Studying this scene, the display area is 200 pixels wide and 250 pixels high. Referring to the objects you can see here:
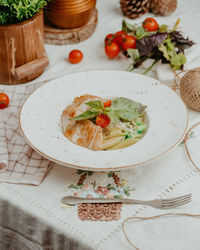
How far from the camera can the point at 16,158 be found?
146 cm

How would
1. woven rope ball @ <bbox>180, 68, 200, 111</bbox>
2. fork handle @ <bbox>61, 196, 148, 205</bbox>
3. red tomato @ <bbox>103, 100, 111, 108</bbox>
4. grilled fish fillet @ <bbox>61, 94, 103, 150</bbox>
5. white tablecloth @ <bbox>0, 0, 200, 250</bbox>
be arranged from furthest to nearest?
woven rope ball @ <bbox>180, 68, 200, 111</bbox> < red tomato @ <bbox>103, 100, 111, 108</bbox> < grilled fish fillet @ <bbox>61, 94, 103, 150</bbox> < fork handle @ <bbox>61, 196, 148, 205</bbox> < white tablecloth @ <bbox>0, 0, 200, 250</bbox>

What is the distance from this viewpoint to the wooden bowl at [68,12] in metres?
2.20

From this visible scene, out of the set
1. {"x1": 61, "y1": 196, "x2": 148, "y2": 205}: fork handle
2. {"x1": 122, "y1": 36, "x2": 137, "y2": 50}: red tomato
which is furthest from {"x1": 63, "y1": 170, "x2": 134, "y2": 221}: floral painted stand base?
{"x1": 122, "y1": 36, "x2": 137, "y2": 50}: red tomato

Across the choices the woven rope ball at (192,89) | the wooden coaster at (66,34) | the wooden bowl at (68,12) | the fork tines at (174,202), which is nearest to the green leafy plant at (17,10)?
the wooden bowl at (68,12)

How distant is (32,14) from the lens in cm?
191

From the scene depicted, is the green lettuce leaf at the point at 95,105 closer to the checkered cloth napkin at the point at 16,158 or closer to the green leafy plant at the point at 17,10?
the checkered cloth napkin at the point at 16,158

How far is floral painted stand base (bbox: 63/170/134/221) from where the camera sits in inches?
48.4

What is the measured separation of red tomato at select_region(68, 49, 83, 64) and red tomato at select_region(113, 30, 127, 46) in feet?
0.79

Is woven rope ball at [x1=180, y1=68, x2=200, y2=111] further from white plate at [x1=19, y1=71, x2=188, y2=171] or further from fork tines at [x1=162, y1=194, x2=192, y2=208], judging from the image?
fork tines at [x1=162, y1=194, x2=192, y2=208]

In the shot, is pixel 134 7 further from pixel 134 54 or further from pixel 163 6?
pixel 134 54

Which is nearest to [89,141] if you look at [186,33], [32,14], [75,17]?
[32,14]

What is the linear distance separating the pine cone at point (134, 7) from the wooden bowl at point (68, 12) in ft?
1.24

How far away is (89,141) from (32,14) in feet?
2.92

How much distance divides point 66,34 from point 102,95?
823 mm
